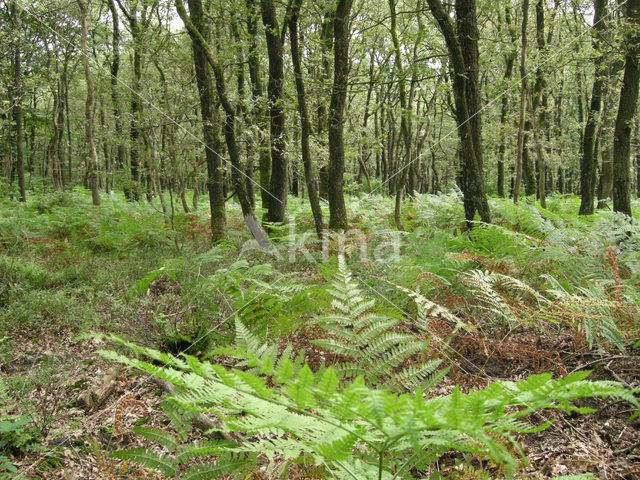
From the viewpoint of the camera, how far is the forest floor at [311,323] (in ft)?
7.14

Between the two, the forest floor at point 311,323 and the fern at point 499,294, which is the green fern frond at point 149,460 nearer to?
the forest floor at point 311,323

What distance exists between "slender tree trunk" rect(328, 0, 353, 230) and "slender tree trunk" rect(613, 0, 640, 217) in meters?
4.24

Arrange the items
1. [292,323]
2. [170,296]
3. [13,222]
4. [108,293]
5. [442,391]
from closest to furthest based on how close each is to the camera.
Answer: [442,391] → [292,323] → [170,296] → [108,293] → [13,222]

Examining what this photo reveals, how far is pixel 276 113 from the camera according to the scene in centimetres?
955

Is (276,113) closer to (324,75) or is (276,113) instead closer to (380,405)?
(324,75)

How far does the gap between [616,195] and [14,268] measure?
987cm

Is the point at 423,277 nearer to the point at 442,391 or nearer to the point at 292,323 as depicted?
the point at 442,391

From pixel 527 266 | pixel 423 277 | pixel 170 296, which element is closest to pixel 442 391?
pixel 423 277

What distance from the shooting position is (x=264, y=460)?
2.12m

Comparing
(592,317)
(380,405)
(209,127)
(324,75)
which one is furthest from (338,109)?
(380,405)

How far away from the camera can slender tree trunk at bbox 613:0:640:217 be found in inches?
244

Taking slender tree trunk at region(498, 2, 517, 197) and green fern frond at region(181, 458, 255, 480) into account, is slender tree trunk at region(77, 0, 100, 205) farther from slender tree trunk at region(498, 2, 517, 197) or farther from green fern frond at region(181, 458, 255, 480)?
green fern frond at region(181, 458, 255, 480)

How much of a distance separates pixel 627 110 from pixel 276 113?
6821mm

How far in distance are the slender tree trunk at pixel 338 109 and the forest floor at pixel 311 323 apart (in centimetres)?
124
